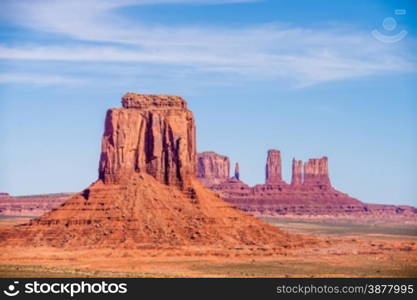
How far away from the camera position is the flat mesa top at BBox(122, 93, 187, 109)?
146500 mm

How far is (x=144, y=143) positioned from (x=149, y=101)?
5.87 metres

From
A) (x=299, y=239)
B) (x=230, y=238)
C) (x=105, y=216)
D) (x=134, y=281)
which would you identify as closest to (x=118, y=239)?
(x=105, y=216)

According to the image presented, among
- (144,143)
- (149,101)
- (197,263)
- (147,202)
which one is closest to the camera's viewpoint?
(197,263)

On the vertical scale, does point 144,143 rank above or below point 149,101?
below

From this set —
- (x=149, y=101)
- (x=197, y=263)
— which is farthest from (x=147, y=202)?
(x=197, y=263)

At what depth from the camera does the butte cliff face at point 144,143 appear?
474 ft

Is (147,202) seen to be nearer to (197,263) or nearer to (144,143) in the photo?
(144,143)

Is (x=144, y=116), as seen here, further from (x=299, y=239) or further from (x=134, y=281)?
(x=134, y=281)

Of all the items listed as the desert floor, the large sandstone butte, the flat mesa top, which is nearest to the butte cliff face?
the flat mesa top

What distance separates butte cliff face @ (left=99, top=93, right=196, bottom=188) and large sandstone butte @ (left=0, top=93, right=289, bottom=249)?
13cm

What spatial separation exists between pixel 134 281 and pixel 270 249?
2178 inches

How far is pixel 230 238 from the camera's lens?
139 metres

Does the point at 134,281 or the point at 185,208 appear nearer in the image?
the point at 134,281

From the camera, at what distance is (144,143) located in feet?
479
